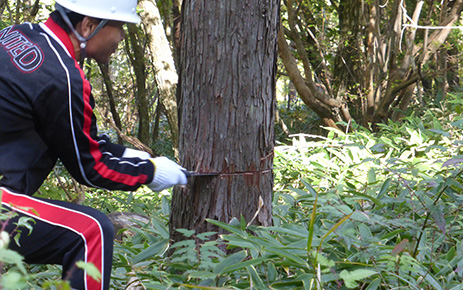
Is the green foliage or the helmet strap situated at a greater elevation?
the helmet strap

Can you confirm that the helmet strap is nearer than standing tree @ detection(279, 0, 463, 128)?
Yes

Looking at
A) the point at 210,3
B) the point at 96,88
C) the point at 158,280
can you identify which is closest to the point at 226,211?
the point at 158,280

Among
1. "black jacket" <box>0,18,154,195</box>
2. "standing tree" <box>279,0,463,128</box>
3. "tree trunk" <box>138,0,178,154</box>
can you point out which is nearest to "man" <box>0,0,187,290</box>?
"black jacket" <box>0,18,154,195</box>

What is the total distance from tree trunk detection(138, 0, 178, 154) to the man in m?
5.04

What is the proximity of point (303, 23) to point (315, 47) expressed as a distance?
19.6 inches

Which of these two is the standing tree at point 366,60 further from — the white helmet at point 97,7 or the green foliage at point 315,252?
the white helmet at point 97,7

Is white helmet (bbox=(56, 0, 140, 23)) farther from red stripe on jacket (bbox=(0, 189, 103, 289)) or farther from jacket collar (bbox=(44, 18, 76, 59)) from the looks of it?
red stripe on jacket (bbox=(0, 189, 103, 289))

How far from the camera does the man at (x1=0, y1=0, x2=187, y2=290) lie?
7.25 ft

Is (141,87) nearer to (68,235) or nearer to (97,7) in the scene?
(97,7)

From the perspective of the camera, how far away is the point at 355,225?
2.88 metres

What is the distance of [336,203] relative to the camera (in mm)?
3494

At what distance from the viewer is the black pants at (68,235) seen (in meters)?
2.20

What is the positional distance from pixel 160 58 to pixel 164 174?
5194 millimetres

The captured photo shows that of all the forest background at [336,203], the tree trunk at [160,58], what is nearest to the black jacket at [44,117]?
the forest background at [336,203]
